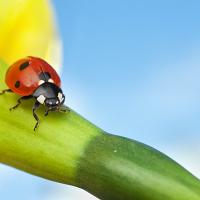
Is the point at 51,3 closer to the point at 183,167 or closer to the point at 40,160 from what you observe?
the point at 40,160

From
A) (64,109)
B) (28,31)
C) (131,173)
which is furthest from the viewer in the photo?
(28,31)

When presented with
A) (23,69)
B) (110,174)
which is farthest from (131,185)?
(23,69)

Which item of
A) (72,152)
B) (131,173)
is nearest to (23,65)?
(72,152)

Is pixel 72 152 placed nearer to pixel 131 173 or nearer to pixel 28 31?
pixel 131 173

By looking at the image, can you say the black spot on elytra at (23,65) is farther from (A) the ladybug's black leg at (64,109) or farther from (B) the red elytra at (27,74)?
(A) the ladybug's black leg at (64,109)

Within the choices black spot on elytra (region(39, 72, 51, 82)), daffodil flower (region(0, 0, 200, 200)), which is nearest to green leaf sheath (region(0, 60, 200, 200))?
daffodil flower (region(0, 0, 200, 200))

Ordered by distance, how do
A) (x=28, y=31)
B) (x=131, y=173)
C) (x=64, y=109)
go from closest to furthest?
(x=131, y=173), (x=64, y=109), (x=28, y=31)

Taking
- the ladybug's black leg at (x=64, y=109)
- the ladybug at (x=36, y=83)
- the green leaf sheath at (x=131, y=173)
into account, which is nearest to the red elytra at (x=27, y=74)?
the ladybug at (x=36, y=83)
